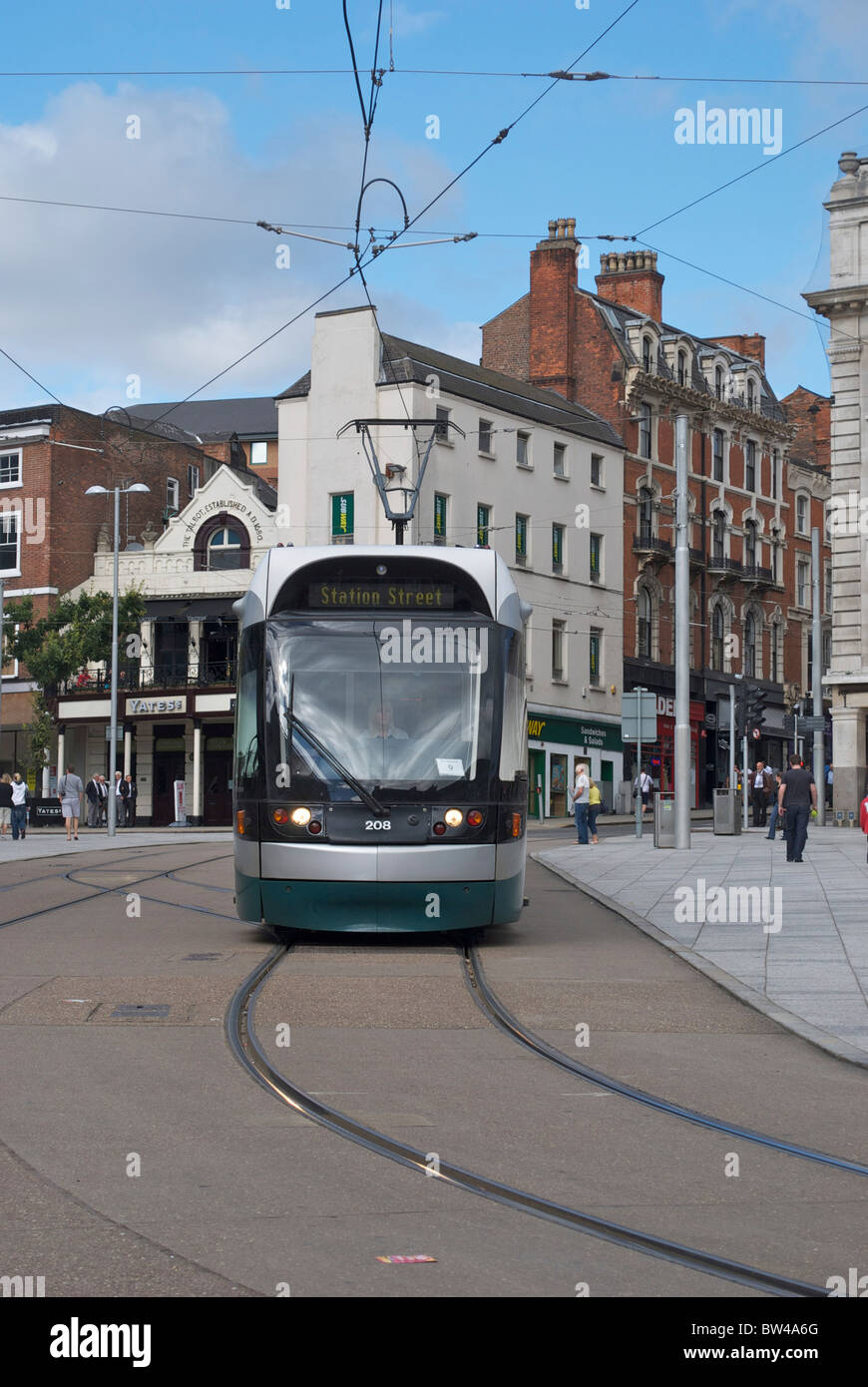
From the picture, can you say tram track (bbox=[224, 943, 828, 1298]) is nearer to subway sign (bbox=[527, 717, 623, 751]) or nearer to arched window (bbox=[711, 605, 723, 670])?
subway sign (bbox=[527, 717, 623, 751])

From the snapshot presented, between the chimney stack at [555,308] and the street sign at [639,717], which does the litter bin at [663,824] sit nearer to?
the street sign at [639,717]

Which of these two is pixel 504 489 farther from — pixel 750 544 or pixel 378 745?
pixel 378 745

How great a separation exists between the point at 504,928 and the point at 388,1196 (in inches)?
438

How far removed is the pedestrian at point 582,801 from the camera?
35844mm

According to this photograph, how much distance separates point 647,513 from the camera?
6669cm

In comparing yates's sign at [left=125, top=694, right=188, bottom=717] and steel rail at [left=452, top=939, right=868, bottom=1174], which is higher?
yates's sign at [left=125, top=694, right=188, bottom=717]

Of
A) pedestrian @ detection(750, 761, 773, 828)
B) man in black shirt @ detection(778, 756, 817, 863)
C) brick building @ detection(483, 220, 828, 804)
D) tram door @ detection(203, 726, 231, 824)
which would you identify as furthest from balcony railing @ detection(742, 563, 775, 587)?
man in black shirt @ detection(778, 756, 817, 863)

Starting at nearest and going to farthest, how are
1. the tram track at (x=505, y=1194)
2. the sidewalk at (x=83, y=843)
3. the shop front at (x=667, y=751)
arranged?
the tram track at (x=505, y=1194) → the sidewalk at (x=83, y=843) → the shop front at (x=667, y=751)

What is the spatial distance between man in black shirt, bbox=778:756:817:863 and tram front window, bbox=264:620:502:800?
1347cm

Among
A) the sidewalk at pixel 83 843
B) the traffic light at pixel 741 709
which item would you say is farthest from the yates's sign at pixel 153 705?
the traffic light at pixel 741 709

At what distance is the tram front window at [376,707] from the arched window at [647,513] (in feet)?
172

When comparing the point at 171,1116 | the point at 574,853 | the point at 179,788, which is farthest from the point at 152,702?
the point at 171,1116

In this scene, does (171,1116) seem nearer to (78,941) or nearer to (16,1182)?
(16,1182)

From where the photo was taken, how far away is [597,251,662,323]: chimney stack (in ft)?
229
